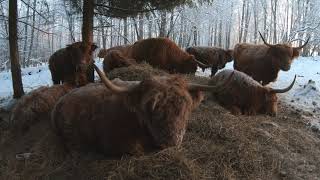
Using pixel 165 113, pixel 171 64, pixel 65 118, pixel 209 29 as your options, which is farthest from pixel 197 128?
pixel 209 29

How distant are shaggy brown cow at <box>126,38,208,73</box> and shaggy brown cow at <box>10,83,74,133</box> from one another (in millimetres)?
3261

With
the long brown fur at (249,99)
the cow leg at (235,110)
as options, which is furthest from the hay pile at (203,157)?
the long brown fur at (249,99)

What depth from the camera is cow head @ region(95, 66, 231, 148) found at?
4.25 m

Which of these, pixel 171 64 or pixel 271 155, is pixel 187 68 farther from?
pixel 271 155

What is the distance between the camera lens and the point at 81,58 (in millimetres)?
9344

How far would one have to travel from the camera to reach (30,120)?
737 cm

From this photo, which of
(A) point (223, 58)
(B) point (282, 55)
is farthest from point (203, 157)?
(A) point (223, 58)

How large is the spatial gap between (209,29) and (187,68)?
131 feet

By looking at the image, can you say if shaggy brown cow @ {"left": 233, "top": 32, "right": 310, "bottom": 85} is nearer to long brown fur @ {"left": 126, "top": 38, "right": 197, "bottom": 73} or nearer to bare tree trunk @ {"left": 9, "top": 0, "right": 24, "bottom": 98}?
long brown fur @ {"left": 126, "top": 38, "right": 197, "bottom": 73}

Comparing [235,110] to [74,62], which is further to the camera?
[74,62]

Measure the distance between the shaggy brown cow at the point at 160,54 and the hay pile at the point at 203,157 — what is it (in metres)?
3.02

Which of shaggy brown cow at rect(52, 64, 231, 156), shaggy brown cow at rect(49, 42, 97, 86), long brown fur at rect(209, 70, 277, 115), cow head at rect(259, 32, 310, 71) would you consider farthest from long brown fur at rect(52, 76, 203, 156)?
cow head at rect(259, 32, 310, 71)

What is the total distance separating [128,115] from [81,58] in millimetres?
4661

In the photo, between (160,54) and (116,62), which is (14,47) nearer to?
(116,62)
